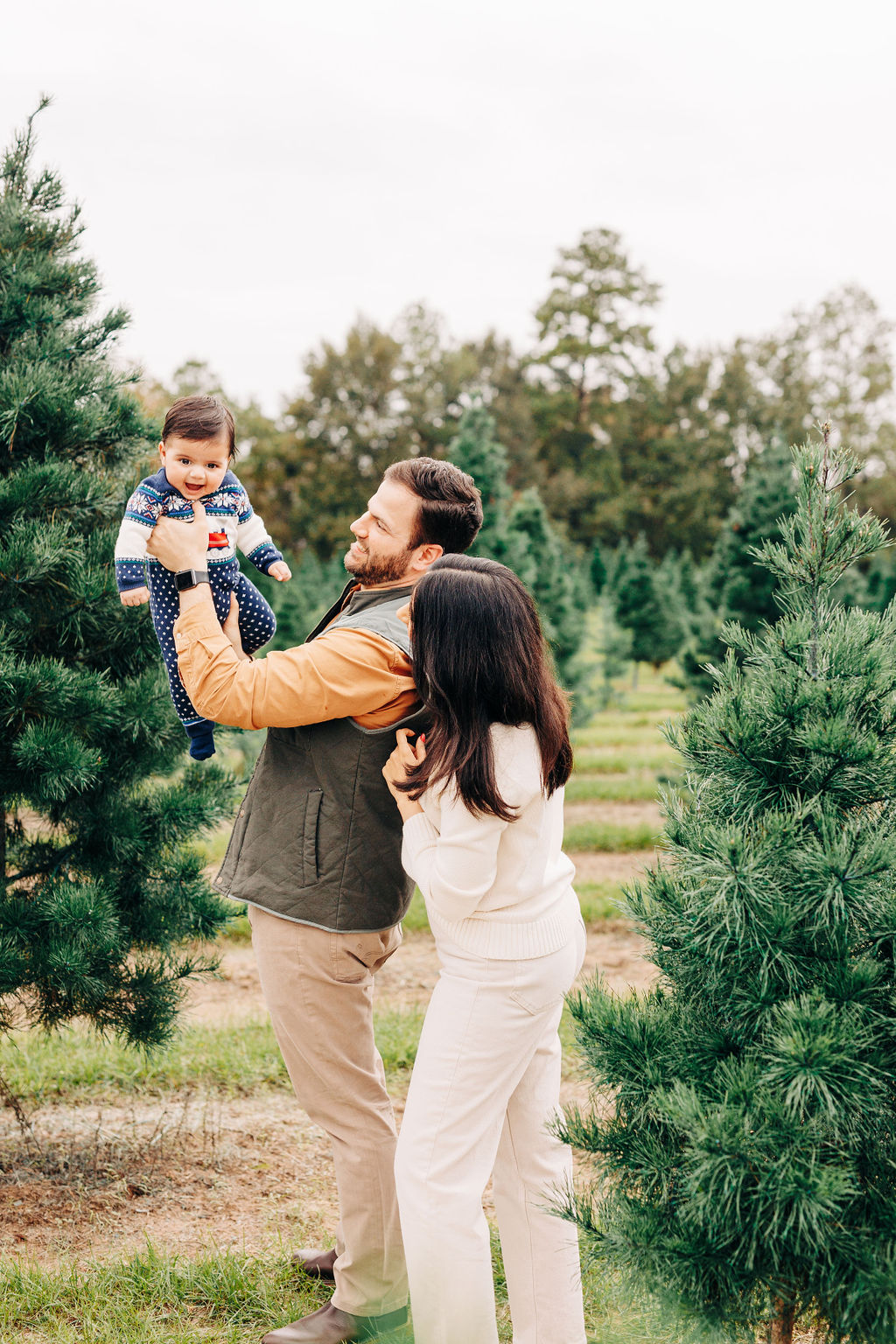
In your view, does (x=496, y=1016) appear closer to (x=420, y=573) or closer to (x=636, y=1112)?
(x=636, y=1112)

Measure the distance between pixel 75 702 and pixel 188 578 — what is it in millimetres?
974

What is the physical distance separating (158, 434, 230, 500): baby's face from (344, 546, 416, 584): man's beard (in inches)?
18.1

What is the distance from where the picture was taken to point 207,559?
293 centimetres

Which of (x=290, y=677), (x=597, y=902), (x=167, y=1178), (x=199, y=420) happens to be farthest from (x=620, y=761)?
(x=290, y=677)

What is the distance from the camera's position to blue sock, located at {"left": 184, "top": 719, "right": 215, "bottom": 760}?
119 inches

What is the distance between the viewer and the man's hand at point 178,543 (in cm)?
270

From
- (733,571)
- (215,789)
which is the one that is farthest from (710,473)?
(215,789)

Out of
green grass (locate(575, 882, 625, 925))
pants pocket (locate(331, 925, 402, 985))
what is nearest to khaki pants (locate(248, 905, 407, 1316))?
pants pocket (locate(331, 925, 402, 985))

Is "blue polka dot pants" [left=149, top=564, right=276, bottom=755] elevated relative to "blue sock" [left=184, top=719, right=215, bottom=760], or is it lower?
elevated

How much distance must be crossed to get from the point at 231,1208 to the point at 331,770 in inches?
77.6

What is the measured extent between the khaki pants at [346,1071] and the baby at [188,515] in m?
0.67

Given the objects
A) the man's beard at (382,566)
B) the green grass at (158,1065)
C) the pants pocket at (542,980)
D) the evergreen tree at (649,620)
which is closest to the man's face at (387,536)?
the man's beard at (382,566)

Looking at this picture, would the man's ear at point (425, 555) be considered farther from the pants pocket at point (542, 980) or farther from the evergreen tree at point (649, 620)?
the evergreen tree at point (649, 620)

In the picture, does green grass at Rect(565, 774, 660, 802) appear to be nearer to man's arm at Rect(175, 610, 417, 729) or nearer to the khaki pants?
the khaki pants
